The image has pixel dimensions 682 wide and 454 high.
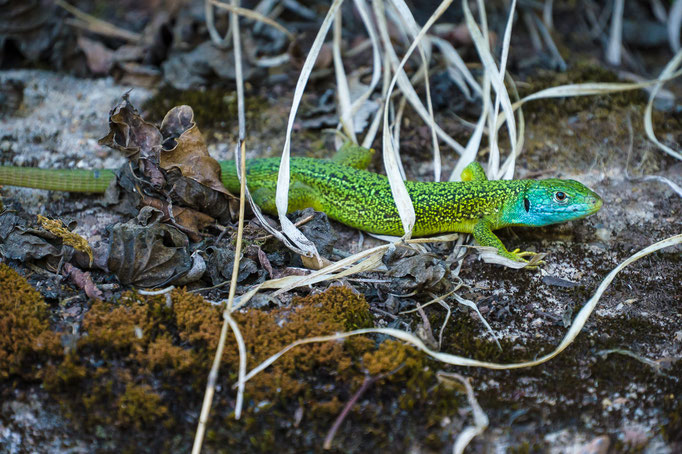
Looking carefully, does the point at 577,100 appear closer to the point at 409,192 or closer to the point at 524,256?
the point at 524,256

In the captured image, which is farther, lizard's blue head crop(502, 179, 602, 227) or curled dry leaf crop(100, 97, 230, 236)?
lizard's blue head crop(502, 179, 602, 227)

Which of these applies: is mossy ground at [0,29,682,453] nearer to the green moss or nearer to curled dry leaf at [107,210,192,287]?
curled dry leaf at [107,210,192,287]

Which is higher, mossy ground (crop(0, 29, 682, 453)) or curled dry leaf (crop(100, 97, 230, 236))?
curled dry leaf (crop(100, 97, 230, 236))

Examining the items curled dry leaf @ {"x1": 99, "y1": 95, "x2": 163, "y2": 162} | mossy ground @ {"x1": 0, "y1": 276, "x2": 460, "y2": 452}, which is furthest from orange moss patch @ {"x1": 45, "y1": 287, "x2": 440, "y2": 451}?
curled dry leaf @ {"x1": 99, "y1": 95, "x2": 163, "y2": 162}

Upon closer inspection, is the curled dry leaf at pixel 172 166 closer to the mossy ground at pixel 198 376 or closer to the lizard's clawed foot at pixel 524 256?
the mossy ground at pixel 198 376

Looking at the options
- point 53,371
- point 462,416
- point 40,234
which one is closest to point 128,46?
point 40,234

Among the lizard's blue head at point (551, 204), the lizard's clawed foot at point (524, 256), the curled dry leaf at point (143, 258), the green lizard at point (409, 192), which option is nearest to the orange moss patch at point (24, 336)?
the curled dry leaf at point (143, 258)

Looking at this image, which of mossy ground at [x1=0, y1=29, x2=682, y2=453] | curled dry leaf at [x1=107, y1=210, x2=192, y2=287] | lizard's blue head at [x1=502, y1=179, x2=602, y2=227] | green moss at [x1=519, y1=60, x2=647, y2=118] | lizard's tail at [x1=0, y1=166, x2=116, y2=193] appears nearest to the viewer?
mossy ground at [x1=0, y1=29, x2=682, y2=453]

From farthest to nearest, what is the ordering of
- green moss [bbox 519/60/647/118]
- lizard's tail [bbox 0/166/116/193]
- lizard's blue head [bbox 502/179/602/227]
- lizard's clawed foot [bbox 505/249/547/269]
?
green moss [bbox 519/60/647/118] → lizard's tail [bbox 0/166/116/193] → lizard's blue head [bbox 502/179/602/227] → lizard's clawed foot [bbox 505/249/547/269]
